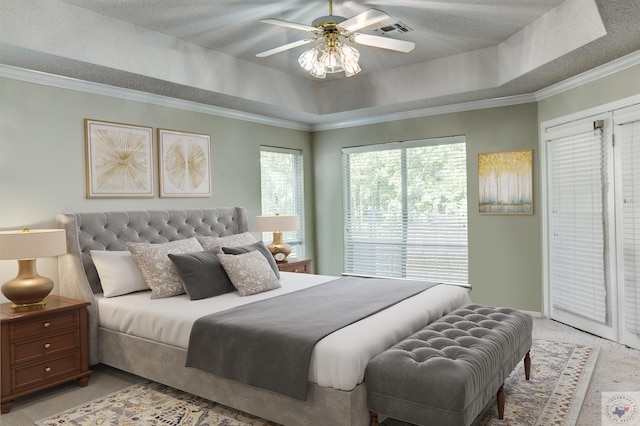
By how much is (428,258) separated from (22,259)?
429 cm

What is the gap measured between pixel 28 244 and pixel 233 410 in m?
1.78

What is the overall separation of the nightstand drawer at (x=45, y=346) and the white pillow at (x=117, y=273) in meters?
0.42

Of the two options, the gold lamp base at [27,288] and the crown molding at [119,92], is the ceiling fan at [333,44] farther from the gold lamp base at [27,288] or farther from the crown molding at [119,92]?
the gold lamp base at [27,288]

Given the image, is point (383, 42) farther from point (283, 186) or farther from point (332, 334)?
point (283, 186)

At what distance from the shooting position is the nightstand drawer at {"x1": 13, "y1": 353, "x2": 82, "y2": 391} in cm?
308

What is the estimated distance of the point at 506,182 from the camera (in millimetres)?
5121

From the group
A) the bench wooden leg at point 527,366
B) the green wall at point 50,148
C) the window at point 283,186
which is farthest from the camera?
the window at point 283,186

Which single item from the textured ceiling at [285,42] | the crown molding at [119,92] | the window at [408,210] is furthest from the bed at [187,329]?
the window at [408,210]

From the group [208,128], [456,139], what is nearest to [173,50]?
[208,128]

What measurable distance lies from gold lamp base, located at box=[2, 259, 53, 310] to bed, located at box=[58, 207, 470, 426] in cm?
35

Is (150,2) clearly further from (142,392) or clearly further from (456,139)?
(456,139)

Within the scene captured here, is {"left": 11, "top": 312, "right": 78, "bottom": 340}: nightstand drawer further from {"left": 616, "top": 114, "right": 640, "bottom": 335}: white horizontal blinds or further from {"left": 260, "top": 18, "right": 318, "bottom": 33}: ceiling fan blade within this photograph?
{"left": 616, "top": 114, "right": 640, "bottom": 335}: white horizontal blinds

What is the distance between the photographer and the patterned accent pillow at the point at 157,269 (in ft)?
11.9

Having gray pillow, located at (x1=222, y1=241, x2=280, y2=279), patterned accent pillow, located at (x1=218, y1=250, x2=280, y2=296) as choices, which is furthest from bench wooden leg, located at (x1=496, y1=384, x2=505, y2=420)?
gray pillow, located at (x1=222, y1=241, x2=280, y2=279)
